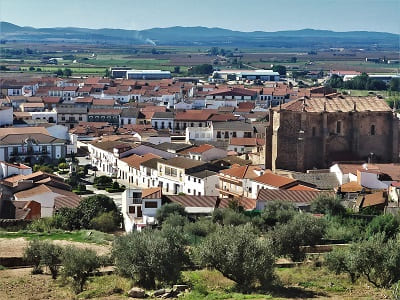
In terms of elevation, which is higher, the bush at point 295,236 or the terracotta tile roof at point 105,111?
the bush at point 295,236

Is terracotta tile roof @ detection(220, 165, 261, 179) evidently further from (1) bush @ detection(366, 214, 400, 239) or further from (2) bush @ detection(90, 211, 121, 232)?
(1) bush @ detection(366, 214, 400, 239)

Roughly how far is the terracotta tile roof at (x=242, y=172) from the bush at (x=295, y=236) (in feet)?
32.8

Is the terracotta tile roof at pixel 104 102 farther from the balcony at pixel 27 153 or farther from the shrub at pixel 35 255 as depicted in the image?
the shrub at pixel 35 255

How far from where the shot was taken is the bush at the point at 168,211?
23531mm

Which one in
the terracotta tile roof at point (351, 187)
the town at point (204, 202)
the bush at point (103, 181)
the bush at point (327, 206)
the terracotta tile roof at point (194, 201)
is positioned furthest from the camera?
the bush at point (103, 181)

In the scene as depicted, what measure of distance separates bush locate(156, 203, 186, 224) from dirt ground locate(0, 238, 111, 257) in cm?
346

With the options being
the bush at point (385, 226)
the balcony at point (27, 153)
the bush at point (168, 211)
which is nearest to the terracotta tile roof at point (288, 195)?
the bush at point (168, 211)

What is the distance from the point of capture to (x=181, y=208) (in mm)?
23906

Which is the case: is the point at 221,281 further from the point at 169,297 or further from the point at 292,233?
the point at 292,233

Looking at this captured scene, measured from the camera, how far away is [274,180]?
1148 inches

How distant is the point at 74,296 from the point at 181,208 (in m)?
8.56

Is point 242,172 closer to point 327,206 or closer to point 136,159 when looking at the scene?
point 327,206

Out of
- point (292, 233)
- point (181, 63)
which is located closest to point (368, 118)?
point (292, 233)

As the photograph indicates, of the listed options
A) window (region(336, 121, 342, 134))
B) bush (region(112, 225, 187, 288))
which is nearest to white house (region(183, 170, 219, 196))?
window (region(336, 121, 342, 134))
